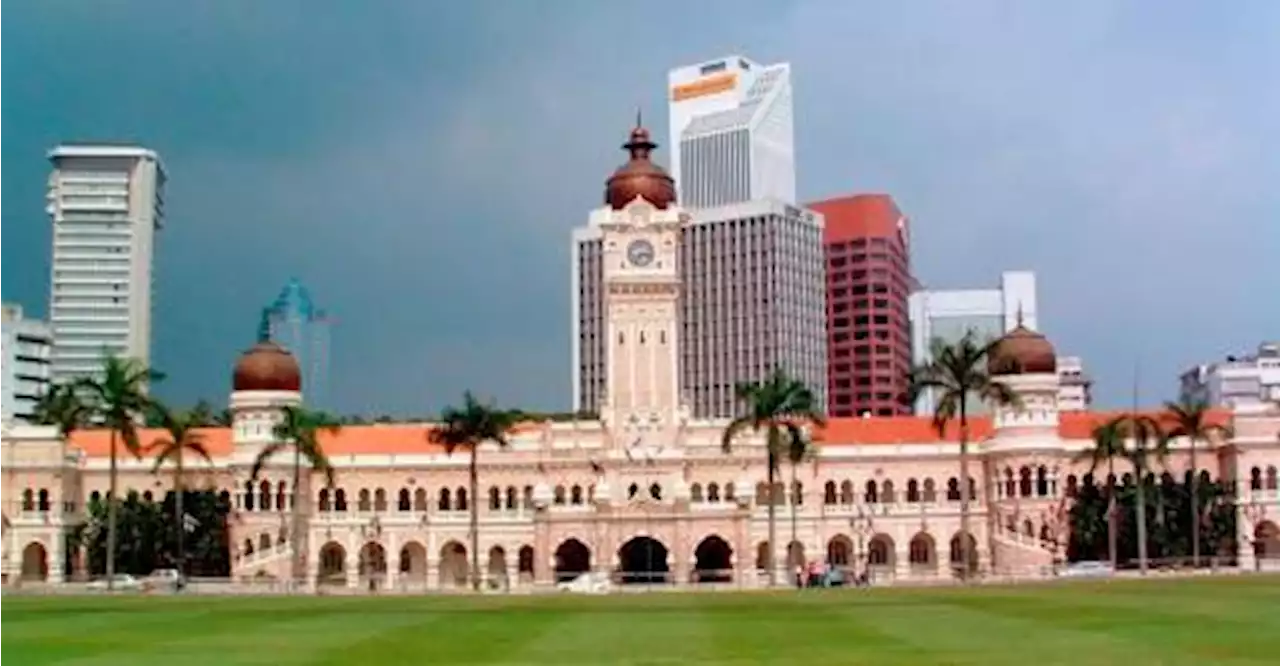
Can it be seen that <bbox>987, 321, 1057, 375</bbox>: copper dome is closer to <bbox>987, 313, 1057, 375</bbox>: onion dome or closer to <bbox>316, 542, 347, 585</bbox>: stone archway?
<bbox>987, 313, 1057, 375</bbox>: onion dome

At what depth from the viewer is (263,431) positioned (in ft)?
384

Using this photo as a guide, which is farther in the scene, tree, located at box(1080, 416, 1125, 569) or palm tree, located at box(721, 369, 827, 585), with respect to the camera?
tree, located at box(1080, 416, 1125, 569)

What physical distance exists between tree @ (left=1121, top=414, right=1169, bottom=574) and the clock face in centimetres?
3333

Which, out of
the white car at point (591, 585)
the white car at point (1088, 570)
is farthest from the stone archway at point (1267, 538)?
the white car at point (591, 585)

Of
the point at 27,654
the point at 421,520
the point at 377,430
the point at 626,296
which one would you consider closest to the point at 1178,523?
the point at 626,296

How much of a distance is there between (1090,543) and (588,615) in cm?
6474

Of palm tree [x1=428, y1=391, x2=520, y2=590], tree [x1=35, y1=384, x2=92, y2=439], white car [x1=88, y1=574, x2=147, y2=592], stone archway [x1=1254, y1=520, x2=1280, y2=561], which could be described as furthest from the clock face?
stone archway [x1=1254, y1=520, x2=1280, y2=561]

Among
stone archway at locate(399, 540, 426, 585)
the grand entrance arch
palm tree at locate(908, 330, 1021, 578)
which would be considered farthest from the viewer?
stone archway at locate(399, 540, 426, 585)

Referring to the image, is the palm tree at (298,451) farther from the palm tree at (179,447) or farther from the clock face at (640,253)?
the clock face at (640,253)

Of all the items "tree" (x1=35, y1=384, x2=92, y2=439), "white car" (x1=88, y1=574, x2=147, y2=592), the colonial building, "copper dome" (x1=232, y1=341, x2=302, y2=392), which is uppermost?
"copper dome" (x1=232, y1=341, x2=302, y2=392)

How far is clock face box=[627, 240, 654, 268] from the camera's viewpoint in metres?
118

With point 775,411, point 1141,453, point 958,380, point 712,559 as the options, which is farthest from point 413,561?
point 1141,453

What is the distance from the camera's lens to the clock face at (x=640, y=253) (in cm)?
11844

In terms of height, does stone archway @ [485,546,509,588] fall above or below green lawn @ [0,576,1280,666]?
below
